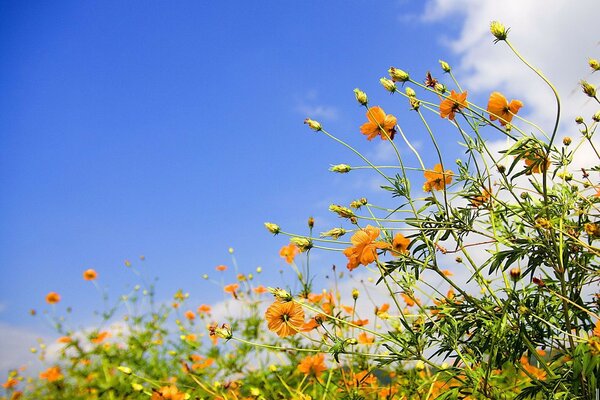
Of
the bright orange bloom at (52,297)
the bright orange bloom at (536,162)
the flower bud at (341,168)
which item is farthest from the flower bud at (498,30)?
the bright orange bloom at (52,297)

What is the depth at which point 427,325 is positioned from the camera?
1902mm

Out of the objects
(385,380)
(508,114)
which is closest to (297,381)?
(385,380)

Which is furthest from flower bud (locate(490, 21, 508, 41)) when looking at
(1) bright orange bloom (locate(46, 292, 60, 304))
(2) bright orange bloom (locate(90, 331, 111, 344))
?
(1) bright orange bloom (locate(46, 292, 60, 304))

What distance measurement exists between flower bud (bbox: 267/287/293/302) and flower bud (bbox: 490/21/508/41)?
1128 millimetres

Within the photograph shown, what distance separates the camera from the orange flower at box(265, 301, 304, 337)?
1.88 m

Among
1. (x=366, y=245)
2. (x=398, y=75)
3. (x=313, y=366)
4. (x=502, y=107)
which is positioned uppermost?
(x=398, y=75)

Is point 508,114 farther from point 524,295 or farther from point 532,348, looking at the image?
point 532,348

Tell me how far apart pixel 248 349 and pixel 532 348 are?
2.39 meters

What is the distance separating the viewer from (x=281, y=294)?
187 centimetres

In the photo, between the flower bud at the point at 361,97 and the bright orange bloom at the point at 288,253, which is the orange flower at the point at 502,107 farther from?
the bright orange bloom at the point at 288,253

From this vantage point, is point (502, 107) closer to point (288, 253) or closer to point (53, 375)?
point (288, 253)

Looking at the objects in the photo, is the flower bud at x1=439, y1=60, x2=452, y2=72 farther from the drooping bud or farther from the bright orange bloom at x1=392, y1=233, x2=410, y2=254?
the bright orange bloom at x1=392, y1=233, x2=410, y2=254

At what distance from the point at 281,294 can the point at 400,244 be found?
1.46ft

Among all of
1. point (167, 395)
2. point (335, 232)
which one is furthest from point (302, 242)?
point (167, 395)
